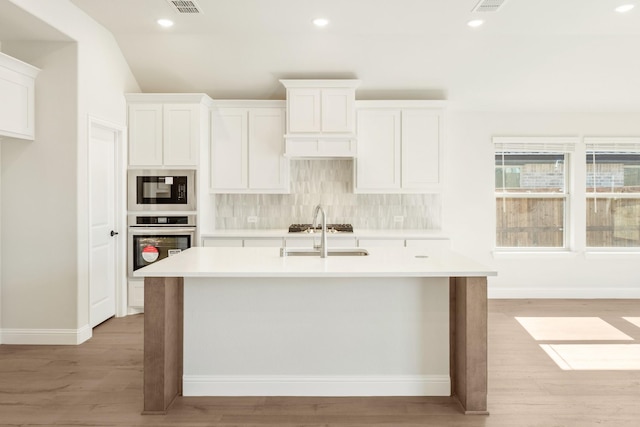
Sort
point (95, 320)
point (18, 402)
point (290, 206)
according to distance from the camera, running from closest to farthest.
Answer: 1. point (18, 402)
2. point (95, 320)
3. point (290, 206)

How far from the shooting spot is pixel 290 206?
5762 millimetres

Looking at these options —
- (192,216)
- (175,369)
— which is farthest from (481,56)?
(175,369)

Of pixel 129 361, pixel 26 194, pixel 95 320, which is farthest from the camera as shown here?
pixel 95 320

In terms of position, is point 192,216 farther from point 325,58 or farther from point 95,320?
point 325,58

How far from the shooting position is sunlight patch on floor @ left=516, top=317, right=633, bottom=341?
423 cm

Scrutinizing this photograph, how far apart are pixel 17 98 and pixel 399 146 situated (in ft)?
11.9

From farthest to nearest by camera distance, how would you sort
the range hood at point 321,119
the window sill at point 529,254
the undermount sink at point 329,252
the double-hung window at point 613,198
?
the double-hung window at point 613,198 < the window sill at point 529,254 < the range hood at point 321,119 < the undermount sink at point 329,252

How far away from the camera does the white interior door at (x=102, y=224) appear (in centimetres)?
443

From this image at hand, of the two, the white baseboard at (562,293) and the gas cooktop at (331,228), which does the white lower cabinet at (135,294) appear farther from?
the white baseboard at (562,293)

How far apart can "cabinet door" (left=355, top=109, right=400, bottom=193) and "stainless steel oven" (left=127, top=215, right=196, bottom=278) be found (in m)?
1.94

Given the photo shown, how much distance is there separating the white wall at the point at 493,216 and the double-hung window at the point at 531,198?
0.17 m

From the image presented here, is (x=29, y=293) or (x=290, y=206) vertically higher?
(x=290, y=206)

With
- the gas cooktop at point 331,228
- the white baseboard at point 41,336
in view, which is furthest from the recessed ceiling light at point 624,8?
the white baseboard at point 41,336

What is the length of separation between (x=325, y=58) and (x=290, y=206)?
5.84 feet
